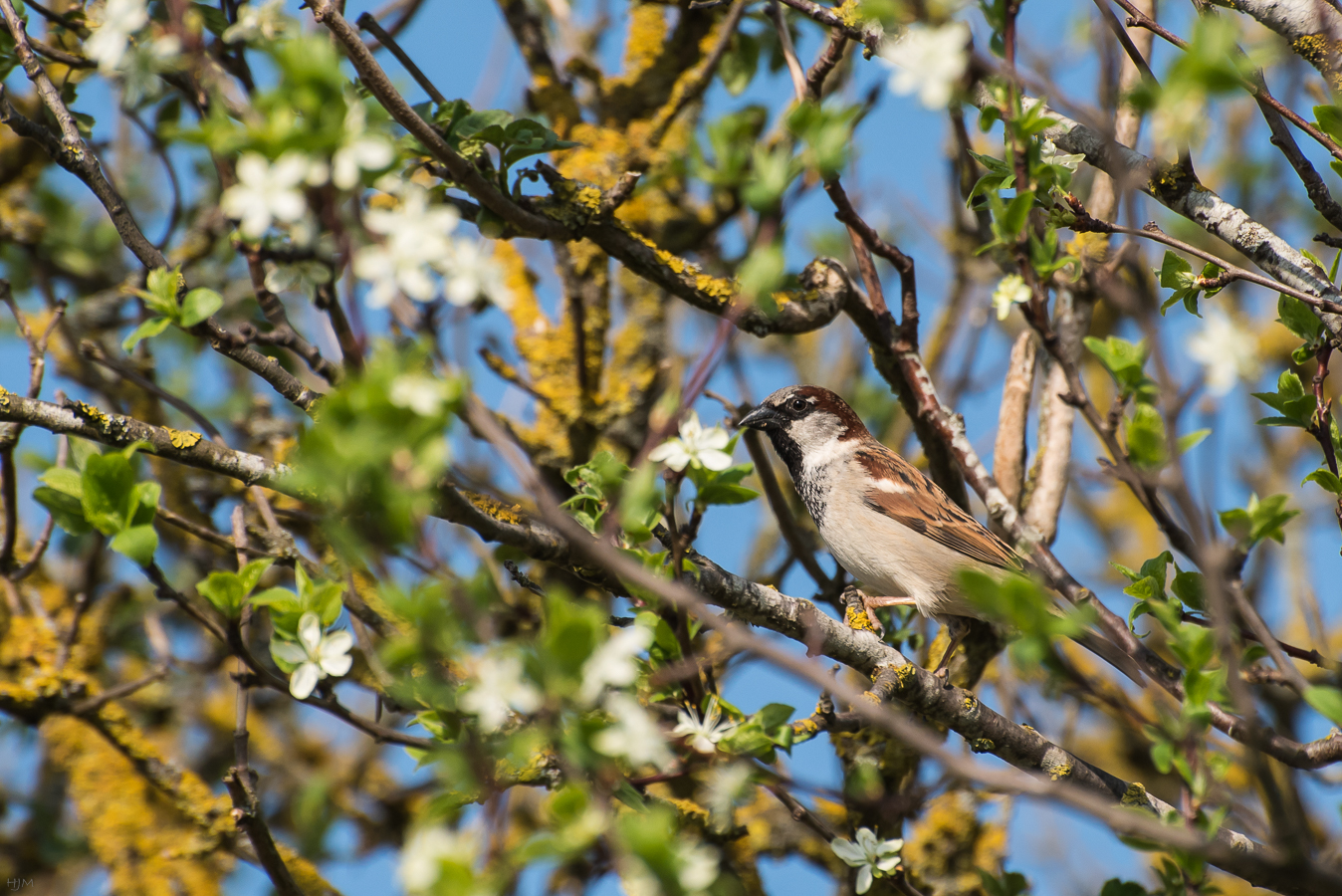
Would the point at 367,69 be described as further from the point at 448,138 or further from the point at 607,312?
the point at 607,312

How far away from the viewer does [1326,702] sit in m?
1.37

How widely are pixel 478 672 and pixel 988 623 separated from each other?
2532 mm

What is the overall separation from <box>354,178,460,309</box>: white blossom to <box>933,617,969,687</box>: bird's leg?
2421mm

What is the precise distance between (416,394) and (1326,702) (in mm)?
1202

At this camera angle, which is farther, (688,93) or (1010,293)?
(688,93)

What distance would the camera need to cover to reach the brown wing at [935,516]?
3.87 m

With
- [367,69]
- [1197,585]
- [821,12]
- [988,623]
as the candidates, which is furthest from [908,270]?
[367,69]

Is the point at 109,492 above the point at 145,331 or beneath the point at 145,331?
beneath

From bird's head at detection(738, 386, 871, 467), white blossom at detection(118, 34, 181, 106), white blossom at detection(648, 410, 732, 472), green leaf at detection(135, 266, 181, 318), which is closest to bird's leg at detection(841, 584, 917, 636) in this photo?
bird's head at detection(738, 386, 871, 467)

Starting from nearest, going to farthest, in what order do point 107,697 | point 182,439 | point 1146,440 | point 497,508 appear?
point 1146,440
point 182,439
point 497,508
point 107,697

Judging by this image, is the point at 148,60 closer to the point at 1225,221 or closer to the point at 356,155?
the point at 356,155

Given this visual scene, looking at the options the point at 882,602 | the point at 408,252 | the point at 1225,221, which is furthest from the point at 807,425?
the point at 408,252

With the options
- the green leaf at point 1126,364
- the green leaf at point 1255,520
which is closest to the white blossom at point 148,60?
the green leaf at point 1126,364

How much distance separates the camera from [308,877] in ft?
9.74
